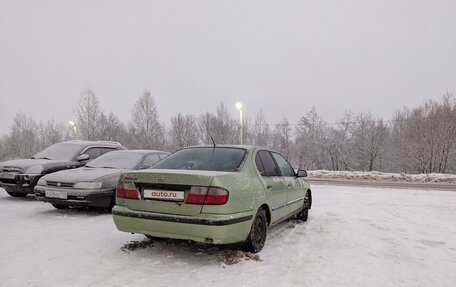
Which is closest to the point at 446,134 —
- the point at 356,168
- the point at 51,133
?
the point at 356,168

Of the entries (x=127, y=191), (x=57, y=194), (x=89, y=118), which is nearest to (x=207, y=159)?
(x=127, y=191)

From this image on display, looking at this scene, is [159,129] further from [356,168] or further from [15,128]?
[15,128]

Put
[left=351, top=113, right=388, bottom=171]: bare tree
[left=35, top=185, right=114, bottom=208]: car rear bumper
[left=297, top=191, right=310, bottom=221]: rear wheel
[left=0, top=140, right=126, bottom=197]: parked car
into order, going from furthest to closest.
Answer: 1. [left=351, top=113, right=388, bottom=171]: bare tree
2. [left=0, top=140, right=126, bottom=197]: parked car
3. [left=297, top=191, right=310, bottom=221]: rear wheel
4. [left=35, top=185, right=114, bottom=208]: car rear bumper

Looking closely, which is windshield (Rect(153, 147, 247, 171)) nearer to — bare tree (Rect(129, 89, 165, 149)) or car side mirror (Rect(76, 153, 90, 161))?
car side mirror (Rect(76, 153, 90, 161))

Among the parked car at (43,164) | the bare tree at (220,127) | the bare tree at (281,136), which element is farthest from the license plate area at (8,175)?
the bare tree at (281,136)

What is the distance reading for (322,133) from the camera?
157ft

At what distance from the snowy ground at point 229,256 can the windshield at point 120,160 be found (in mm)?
1422

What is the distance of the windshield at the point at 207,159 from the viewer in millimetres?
4562

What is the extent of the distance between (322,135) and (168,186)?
45.7 metres

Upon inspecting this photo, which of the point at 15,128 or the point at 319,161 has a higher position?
the point at 15,128

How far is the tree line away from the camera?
118ft

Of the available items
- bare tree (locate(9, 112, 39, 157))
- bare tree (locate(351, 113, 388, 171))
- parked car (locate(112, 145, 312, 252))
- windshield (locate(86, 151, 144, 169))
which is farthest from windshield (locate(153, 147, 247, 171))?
bare tree (locate(9, 112, 39, 157))

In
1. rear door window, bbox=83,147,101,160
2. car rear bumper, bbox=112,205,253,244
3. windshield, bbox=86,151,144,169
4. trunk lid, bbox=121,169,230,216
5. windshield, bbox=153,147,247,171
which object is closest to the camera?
car rear bumper, bbox=112,205,253,244

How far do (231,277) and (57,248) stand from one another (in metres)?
2.49
